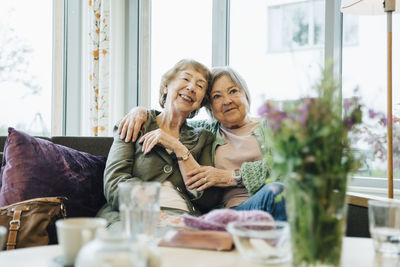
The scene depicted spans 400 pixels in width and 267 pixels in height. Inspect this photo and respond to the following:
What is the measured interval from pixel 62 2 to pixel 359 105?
108 inches

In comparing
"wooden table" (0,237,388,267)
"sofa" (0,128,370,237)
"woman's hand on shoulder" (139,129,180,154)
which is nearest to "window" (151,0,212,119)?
"sofa" (0,128,370,237)

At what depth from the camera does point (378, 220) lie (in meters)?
0.86

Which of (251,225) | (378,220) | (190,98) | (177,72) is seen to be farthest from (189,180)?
(378,220)

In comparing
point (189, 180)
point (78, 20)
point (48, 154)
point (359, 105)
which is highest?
point (78, 20)

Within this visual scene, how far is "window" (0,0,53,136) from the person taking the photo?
2.69 metres

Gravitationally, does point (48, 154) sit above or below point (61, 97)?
below

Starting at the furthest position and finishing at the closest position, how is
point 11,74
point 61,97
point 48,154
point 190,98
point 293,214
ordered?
point 61,97, point 11,74, point 190,98, point 48,154, point 293,214

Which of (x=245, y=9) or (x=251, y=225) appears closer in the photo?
(x=251, y=225)

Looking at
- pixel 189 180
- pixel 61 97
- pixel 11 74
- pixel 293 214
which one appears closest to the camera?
pixel 293 214

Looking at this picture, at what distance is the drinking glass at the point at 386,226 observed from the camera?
854 mm

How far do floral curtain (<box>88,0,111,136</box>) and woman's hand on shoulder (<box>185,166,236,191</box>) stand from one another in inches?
52.7

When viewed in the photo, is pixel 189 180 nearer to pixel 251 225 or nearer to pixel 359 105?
pixel 251 225

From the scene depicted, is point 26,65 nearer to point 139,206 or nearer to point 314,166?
point 139,206

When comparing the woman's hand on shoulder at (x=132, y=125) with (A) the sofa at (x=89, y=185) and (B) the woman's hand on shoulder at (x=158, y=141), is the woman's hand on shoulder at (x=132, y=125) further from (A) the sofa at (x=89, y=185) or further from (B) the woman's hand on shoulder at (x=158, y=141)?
(A) the sofa at (x=89, y=185)
